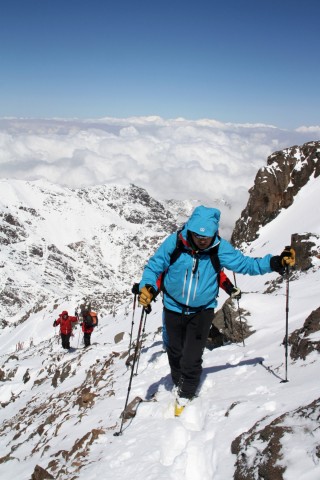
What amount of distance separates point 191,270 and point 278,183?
132ft

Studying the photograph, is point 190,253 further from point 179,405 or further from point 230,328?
point 230,328

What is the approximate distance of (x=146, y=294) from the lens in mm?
6098

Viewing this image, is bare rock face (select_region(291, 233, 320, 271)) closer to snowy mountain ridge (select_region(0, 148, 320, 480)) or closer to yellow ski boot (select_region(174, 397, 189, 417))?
snowy mountain ridge (select_region(0, 148, 320, 480))

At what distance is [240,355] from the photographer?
8.83 metres

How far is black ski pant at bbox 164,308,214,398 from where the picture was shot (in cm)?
629

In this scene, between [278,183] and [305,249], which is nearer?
[305,249]

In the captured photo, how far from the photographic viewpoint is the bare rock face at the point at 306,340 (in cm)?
685

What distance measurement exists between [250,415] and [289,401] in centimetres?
59

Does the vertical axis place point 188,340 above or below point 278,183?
below

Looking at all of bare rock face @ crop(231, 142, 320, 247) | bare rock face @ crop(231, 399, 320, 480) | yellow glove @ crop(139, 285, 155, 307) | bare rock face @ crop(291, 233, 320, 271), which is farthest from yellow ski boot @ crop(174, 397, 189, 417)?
bare rock face @ crop(231, 142, 320, 247)

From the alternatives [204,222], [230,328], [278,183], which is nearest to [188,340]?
[204,222]

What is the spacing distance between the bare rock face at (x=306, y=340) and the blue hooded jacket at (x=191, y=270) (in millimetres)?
1828

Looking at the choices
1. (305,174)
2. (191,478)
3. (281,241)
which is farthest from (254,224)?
(191,478)

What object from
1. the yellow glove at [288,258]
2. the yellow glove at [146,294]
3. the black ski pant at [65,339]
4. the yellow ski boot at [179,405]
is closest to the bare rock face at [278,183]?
the black ski pant at [65,339]
